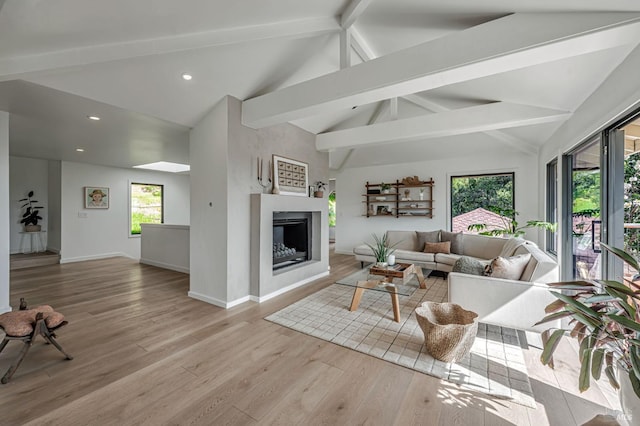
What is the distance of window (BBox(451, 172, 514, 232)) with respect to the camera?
Result: 5613mm

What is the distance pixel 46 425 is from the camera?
1590mm

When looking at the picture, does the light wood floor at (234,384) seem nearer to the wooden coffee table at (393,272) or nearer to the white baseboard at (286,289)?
the white baseboard at (286,289)

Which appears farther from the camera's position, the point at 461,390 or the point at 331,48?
the point at 331,48

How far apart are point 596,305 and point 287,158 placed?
12.6ft

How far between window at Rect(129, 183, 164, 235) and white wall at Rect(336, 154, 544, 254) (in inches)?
214

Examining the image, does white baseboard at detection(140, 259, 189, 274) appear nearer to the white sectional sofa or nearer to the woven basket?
the woven basket

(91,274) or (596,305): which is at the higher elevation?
(596,305)

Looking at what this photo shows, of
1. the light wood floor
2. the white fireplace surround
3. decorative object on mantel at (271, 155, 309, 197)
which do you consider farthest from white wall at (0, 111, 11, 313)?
decorative object on mantel at (271, 155, 309, 197)

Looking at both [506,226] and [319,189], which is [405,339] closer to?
[319,189]

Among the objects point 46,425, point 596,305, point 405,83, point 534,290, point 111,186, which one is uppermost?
point 405,83

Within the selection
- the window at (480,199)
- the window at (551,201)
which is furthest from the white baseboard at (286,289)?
the window at (551,201)

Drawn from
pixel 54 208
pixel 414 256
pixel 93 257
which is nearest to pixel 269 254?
pixel 414 256

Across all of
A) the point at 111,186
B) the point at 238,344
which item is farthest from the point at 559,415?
the point at 111,186

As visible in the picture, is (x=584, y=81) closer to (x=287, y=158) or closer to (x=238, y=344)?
(x=287, y=158)
